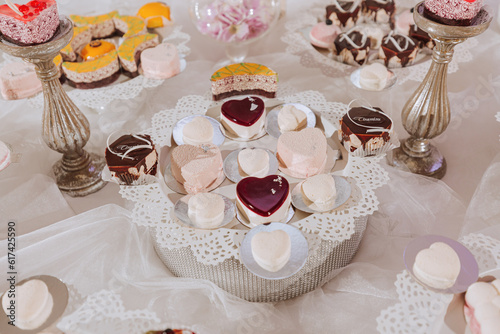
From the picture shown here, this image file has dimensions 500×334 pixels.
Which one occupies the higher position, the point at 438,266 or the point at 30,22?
the point at 30,22

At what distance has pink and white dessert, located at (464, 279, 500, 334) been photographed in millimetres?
875

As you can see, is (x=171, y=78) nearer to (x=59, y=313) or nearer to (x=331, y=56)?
(x=331, y=56)

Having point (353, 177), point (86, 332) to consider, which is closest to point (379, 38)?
point (353, 177)

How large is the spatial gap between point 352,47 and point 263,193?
867 mm

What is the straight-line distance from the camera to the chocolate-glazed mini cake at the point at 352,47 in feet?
5.49

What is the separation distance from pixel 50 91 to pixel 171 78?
542 millimetres

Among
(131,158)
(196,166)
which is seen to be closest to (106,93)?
(131,158)

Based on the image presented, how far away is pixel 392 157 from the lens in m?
1.42

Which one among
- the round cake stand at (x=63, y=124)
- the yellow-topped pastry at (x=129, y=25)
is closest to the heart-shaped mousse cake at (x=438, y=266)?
the round cake stand at (x=63, y=124)

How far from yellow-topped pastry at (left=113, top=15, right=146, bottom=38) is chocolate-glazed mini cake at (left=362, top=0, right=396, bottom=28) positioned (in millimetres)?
967

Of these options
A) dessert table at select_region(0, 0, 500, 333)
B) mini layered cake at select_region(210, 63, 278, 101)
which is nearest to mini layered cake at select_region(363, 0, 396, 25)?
dessert table at select_region(0, 0, 500, 333)

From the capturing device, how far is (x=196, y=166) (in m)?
1.18

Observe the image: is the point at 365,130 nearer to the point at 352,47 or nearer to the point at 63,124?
the point at 352,47

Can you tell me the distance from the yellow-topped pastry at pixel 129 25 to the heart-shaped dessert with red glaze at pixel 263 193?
37.9 inches
